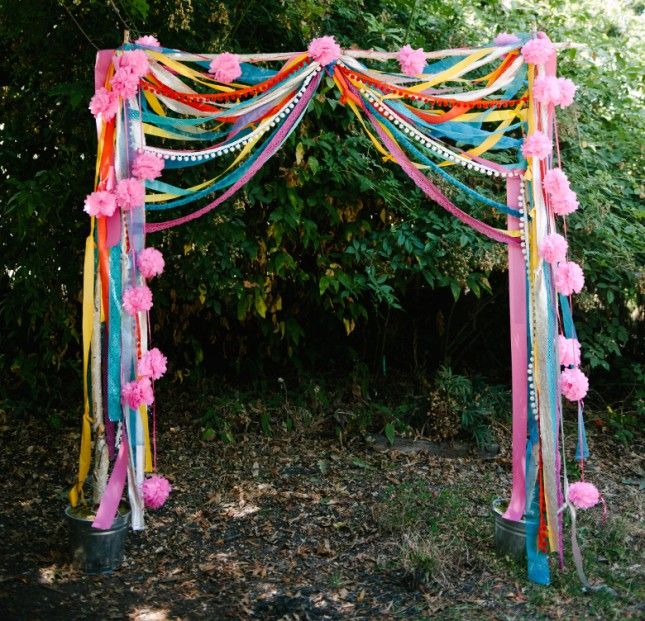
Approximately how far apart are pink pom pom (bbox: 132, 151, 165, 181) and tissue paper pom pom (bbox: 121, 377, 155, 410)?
89 cm

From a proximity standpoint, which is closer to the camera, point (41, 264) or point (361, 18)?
point (41, 264)

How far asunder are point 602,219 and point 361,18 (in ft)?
6.46

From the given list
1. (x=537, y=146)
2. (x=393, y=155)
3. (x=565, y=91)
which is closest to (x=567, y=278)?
(x=537, y=146)

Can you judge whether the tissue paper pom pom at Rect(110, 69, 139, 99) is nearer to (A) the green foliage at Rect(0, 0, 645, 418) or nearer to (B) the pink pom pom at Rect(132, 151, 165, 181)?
(B) the pink pom pom at Rect(132, 151, 165, 181)

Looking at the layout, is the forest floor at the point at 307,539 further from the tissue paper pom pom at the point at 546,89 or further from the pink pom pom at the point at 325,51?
the pink pom pom at the point at 325,51

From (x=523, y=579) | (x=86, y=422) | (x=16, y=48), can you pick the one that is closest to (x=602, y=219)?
(x=523, y=579)

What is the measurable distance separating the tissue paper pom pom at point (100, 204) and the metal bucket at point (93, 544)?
4.44 feet

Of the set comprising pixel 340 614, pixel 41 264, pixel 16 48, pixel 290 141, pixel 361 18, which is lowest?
pixel 340 614

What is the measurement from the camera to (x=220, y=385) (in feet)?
19.0

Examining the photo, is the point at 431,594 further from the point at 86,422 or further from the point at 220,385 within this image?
the point at 220,385

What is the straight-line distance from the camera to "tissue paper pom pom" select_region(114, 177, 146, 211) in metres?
3.30

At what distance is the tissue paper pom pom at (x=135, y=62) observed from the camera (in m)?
3.24

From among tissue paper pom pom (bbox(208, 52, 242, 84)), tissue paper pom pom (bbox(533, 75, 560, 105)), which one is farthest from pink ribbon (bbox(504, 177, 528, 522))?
tissue paper pom pom (bbox(208, 52, 242, 84))

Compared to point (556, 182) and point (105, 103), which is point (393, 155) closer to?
point (556, 182)
